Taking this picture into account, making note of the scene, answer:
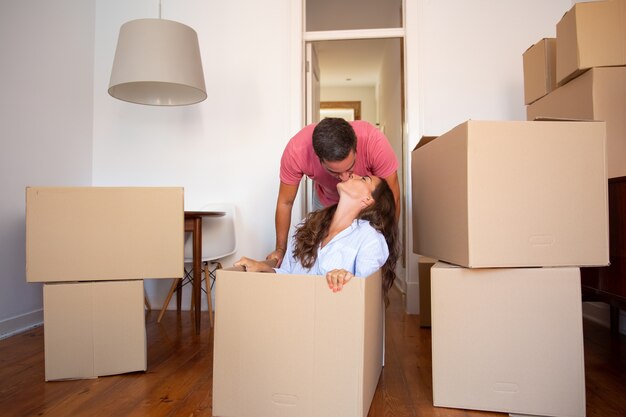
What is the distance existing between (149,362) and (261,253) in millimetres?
1196

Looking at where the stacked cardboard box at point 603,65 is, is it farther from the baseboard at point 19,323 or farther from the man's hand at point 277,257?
the baseboard at point 19,323

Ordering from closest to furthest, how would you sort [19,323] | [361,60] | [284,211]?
[284,211] → [19,323] → [361,60]

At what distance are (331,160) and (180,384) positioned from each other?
0.90 m

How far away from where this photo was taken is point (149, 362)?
1.76m

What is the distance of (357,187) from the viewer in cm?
154

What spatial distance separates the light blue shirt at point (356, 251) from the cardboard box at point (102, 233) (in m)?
0.55

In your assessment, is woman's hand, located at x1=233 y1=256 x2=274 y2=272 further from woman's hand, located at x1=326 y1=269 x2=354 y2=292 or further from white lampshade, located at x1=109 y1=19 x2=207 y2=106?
white lampshade, located at x1=109 y1=19 x2=207 y2=106

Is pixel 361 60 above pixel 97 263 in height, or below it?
above

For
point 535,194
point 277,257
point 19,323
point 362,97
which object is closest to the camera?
point 535,194

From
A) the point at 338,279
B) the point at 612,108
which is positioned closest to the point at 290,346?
the point at 338,279

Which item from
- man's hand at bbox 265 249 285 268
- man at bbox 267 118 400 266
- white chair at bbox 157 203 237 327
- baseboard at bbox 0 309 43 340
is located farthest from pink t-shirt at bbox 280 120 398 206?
baseboard at bbox 0 309 43 340

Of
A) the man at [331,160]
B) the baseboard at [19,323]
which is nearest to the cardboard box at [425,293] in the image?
the man at [331,160]

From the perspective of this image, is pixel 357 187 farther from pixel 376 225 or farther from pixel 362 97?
pixel 362 97

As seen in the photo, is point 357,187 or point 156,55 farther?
Result: point 156,55
